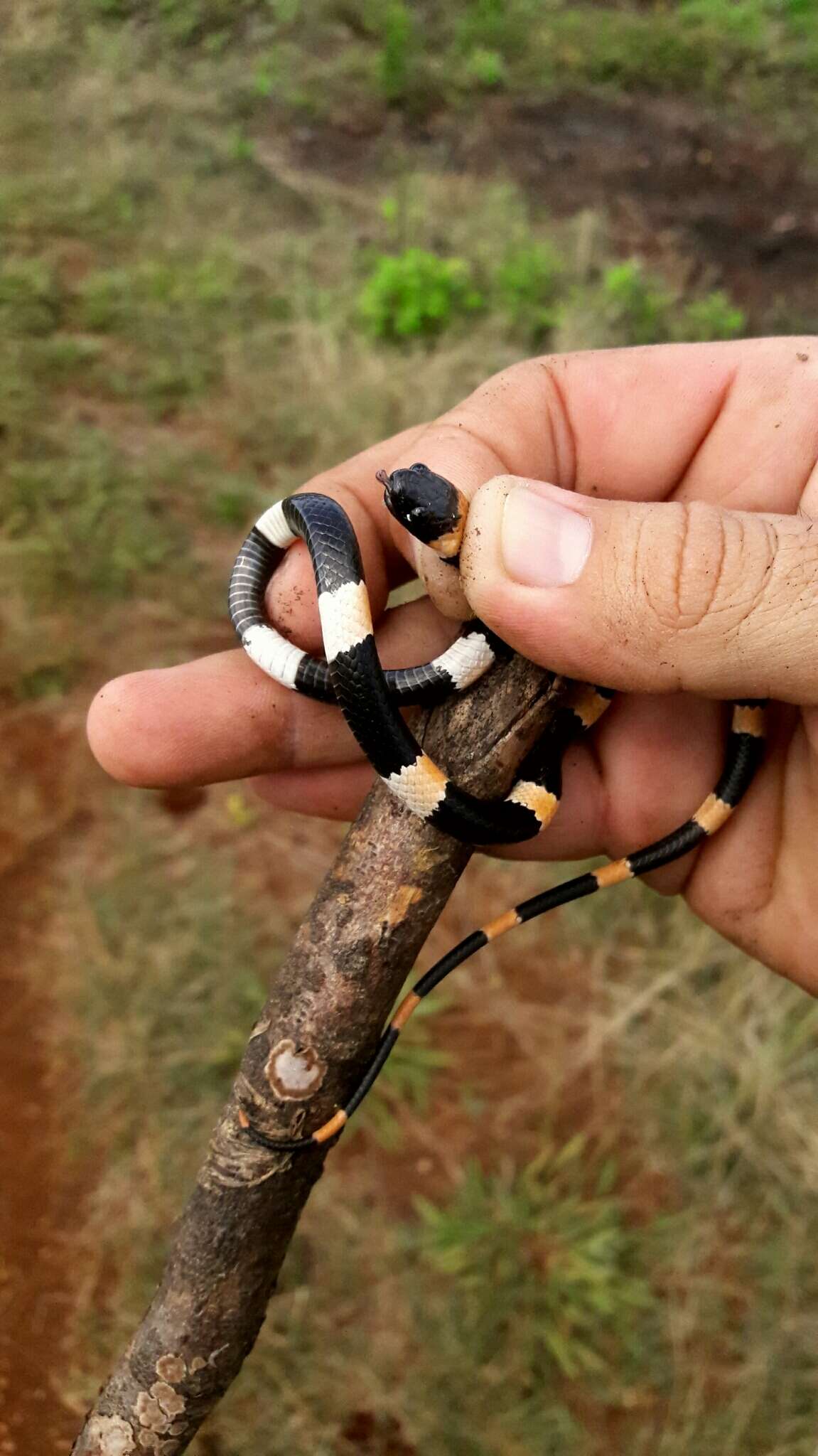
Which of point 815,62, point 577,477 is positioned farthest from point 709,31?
point 577,477

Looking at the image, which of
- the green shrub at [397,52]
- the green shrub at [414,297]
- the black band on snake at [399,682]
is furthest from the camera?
the green shrub at [397,52]

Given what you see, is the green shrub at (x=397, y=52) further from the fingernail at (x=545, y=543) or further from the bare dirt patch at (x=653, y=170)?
the fingernail at (x=545, y=543)

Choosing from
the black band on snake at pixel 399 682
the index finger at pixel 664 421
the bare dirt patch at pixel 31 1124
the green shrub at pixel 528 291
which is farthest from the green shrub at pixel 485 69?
the black band on snake at pixel 399 682

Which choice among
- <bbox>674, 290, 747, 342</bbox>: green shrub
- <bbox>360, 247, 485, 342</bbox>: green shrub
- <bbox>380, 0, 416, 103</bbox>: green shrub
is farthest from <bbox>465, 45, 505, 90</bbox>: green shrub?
<bbox>674, 290, 747, 342</bbox>: green shrub

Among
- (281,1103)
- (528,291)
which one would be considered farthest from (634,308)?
(281,1103)

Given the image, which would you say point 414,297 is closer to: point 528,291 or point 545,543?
point 528,291
